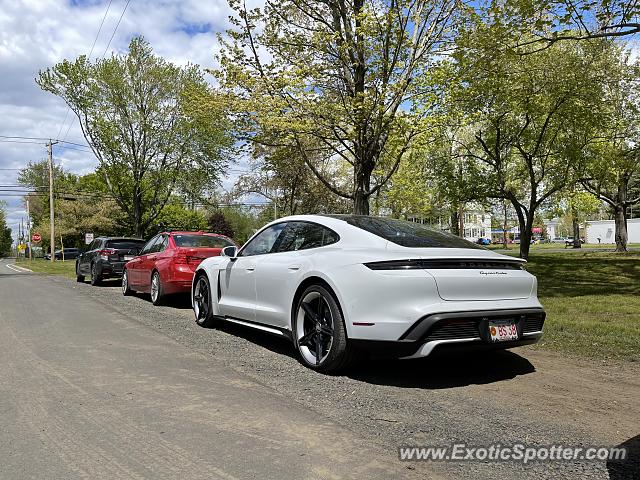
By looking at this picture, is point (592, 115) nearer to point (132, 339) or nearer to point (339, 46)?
point (339, 46)

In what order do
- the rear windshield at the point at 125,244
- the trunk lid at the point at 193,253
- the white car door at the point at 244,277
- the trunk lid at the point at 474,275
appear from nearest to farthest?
the trunk lid at the point at 474,275, the white car door at the point at 244,277, the trunk lid at the point at 193,253, the rear windshield at the point at 125,244

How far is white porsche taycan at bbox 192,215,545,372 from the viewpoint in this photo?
167 inches

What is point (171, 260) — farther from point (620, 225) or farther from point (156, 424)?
point (620, 225)

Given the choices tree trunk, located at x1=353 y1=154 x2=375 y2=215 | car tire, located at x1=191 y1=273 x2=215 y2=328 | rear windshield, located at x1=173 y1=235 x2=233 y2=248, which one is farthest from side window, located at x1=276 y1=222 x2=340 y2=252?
tree trunk, located at x1=353 y1=154 x2=375 y2=215

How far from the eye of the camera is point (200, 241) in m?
10.4

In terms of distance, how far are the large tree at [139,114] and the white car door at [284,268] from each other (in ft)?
72.5

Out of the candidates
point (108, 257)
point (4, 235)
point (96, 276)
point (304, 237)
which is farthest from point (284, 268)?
point (4, 235)

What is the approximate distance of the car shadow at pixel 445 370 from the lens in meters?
4.61

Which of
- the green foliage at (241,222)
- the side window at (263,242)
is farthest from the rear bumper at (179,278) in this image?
the green foliage at (241,222)

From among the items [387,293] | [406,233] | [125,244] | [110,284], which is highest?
[406,233]

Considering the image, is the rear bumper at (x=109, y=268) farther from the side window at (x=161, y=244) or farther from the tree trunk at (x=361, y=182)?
the tree trunk at (x=361, y=182)

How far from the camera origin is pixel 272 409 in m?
3.92

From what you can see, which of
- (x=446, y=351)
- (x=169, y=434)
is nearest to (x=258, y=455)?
(x=169, y=434)

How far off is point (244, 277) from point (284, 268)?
0.99m
